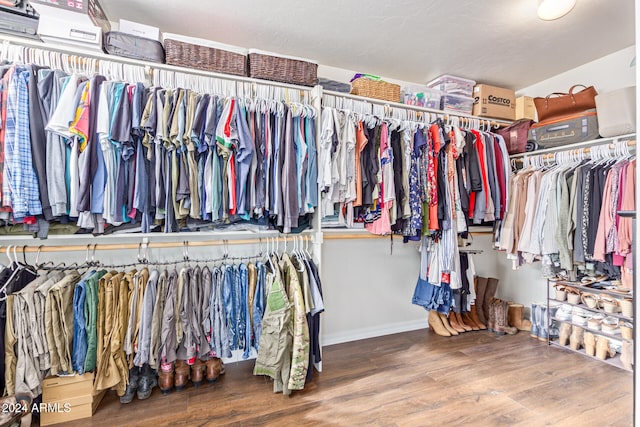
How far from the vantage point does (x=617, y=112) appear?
2.16 m

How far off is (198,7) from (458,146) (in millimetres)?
2064

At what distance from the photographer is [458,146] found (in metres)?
2.39

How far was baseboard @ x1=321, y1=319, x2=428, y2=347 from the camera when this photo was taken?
8.80 ft

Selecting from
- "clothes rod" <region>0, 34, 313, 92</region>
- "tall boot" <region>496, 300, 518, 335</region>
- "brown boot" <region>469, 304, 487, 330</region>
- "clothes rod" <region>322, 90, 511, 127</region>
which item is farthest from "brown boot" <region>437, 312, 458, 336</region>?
"clothes rod" <region>0, 34, 313, 92</region>

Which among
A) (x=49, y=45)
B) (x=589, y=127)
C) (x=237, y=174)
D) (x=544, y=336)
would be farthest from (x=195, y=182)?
(x=544, y=336)

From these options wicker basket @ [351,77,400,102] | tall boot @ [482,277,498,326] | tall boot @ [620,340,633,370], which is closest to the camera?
tall boot @ [620,340,633,370]

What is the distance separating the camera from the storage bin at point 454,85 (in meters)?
2.91

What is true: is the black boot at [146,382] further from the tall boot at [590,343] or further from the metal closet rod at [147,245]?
the tall boot at [590,343]

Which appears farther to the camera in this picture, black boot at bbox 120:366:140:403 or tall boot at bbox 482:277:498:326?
tall boot at bbox 482:277:498:326

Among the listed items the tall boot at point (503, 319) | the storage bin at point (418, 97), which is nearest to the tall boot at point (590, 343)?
the tall boot at point (503, 319)

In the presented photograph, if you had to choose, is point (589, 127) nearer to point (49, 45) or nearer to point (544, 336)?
point (544, 336)

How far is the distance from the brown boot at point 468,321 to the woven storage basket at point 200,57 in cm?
291

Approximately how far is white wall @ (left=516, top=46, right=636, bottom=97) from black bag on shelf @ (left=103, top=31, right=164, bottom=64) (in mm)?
3454

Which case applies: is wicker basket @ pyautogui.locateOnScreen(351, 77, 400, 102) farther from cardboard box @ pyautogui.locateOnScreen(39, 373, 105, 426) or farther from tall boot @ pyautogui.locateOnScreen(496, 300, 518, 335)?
cardboard box @ pyautogui.locateOnScreen(39, 373, 105, 426)
